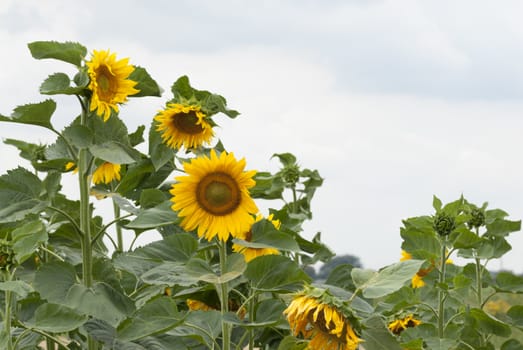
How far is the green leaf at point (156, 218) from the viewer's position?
5.27 ft

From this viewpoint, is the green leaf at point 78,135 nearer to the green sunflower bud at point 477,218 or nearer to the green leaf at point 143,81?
the green leaf at point 143,81

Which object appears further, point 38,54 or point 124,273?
point 124,273

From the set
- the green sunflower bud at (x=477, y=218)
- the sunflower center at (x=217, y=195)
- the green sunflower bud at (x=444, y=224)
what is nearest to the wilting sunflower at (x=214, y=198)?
the sunflower center at (x=217, y=195)

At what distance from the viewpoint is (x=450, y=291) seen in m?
2.22

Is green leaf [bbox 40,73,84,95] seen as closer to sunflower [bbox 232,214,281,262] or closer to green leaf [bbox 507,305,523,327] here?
sunflower [bbox 232,214,281,262]

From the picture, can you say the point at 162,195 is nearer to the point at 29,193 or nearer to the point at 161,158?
the point at 161,158

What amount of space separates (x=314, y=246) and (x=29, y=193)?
2.01 ft

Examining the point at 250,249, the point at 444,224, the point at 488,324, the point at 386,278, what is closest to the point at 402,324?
the point at 488,324

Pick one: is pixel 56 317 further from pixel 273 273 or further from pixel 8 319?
pixel 273 273

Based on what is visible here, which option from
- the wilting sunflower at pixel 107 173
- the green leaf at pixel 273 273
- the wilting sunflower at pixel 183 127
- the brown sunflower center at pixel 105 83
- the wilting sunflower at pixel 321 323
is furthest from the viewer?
the wilting sunflower at pixel 107 173

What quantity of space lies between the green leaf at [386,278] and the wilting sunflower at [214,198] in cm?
25

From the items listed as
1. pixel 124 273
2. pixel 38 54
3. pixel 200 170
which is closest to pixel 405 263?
pixel 200 170

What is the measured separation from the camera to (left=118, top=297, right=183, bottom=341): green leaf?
5.21 ft

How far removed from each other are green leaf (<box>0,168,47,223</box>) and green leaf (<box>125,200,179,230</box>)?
23 cm
